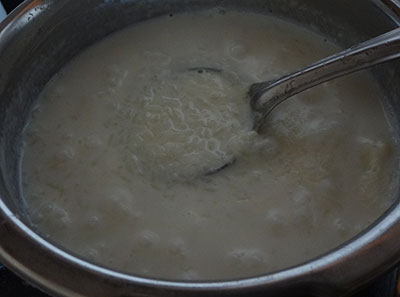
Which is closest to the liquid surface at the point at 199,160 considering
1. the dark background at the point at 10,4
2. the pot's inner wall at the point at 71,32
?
the pot's inner wall at the point at 71,32

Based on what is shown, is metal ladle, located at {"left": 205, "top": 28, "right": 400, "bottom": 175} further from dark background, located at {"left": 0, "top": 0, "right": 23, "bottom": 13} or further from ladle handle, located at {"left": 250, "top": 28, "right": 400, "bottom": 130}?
dark background, located at {"left": 0, "top": 0, "right": 23, "bottom": 13}

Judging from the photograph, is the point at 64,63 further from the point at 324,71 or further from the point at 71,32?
the point at 324,71

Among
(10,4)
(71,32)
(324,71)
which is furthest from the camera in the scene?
(10,4)

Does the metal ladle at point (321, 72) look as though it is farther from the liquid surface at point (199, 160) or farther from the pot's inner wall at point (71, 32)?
the pot's inner wall at point (71, 32)

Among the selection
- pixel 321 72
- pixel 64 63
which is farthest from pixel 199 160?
pixel 64 63

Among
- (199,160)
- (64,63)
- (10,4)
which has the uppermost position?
(10,4)

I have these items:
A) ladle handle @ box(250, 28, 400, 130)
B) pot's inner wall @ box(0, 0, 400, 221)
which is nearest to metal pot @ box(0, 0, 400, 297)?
pot's inner wall @ box(0, 0, 400, 221)

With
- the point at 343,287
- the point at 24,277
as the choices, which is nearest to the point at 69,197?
the point at 24,277
